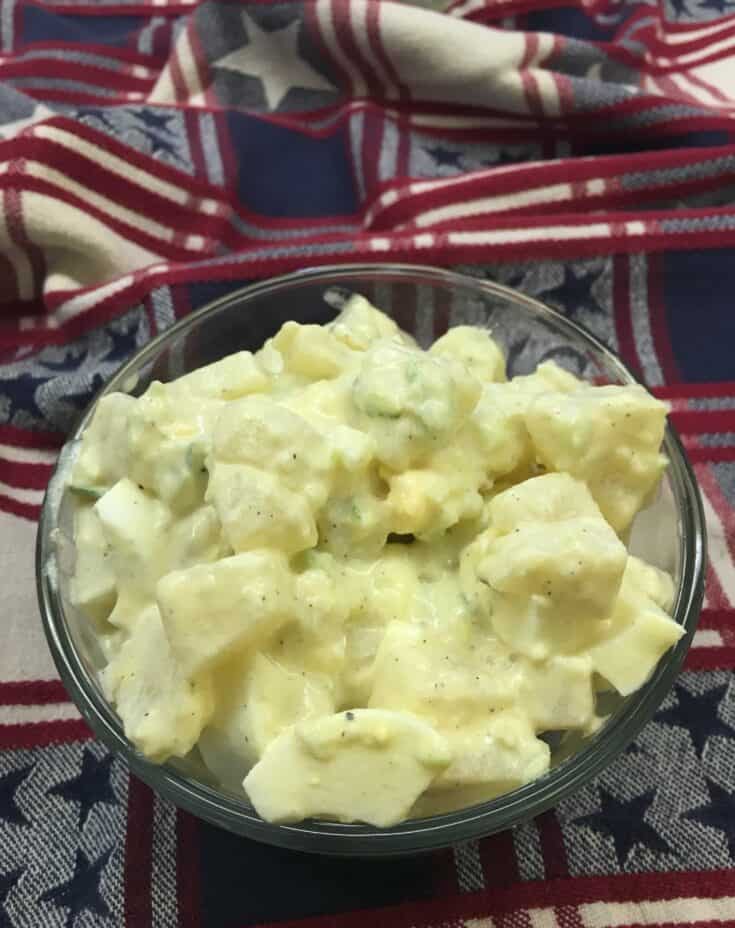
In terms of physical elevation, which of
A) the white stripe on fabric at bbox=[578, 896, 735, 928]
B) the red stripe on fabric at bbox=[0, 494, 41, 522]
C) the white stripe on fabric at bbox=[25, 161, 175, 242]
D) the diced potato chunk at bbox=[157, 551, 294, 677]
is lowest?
the white stripe on fabric at bbox=[578, 896, 735, 928]

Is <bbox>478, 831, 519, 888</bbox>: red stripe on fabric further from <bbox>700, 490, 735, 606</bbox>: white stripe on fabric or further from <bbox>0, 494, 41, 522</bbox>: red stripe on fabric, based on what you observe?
<bbox>0, 494, 41, 522</bbox>: red stripe on fabric

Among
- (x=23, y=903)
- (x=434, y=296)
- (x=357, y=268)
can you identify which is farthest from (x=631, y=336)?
(x=23, y=903)

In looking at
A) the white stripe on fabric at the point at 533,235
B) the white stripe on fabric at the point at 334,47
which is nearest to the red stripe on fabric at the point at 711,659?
the white stripe on fabric at the point at 533,235

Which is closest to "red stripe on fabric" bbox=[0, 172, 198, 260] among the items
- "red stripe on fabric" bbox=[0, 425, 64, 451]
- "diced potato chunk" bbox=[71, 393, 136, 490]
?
"red stripe on fabric" bbox=[0, 425, 64, 451]

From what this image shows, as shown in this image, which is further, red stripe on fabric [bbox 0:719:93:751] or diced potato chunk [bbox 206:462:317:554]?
red stripe on fabric [bbox 0:719:93:751]

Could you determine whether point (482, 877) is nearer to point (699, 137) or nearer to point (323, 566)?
point (323, 566)

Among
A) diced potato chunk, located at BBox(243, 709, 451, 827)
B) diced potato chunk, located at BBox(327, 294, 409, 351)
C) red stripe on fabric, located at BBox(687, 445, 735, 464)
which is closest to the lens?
diced potato chunk, located at BBox(243, 709, 451, 827)

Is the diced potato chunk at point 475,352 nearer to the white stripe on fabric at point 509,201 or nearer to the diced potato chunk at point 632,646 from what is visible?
the diced potato chunk at point 632,646

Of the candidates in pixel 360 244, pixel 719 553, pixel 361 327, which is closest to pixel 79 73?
pixel 360 244
